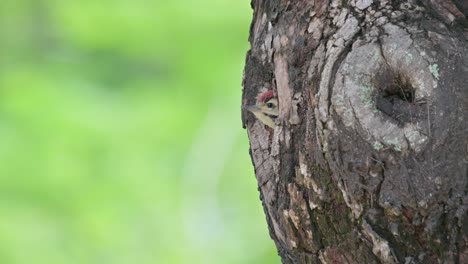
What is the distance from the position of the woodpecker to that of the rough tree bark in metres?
0.10

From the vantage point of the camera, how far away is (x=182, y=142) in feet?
20.5

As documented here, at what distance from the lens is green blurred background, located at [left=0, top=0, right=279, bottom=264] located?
20.1 ft

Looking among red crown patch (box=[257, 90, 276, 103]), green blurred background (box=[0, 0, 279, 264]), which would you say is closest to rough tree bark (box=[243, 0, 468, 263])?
red crown patch (box=[257, 90, 276, 103])

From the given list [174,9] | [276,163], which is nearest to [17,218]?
[174,9]

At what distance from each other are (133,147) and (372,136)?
361 cm

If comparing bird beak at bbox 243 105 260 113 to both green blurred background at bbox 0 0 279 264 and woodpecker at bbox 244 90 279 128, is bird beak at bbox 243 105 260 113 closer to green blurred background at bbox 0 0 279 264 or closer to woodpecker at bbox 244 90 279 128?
woodpecker at bbox 244 90 279 128

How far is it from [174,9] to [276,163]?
12.1ft

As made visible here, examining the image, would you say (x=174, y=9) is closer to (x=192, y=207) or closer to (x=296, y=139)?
(x=192, y=207)

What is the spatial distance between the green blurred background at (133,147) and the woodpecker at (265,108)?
9.10 ft

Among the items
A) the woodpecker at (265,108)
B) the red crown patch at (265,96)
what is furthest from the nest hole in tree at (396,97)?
the red crown patch at (265,96)

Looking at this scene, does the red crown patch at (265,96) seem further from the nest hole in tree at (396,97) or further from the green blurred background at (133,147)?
the green blurred background at (133,147)

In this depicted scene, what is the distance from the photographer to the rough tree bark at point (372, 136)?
2.75 metres

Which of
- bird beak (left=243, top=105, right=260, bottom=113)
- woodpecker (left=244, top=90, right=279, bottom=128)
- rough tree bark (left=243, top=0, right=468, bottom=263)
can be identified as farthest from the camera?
bird beak (left=243, top=105, right=260, bottom=113)

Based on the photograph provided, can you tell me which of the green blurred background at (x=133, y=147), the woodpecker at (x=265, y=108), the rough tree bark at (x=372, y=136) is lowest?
the rough tree bark at (x=372, y=136)
